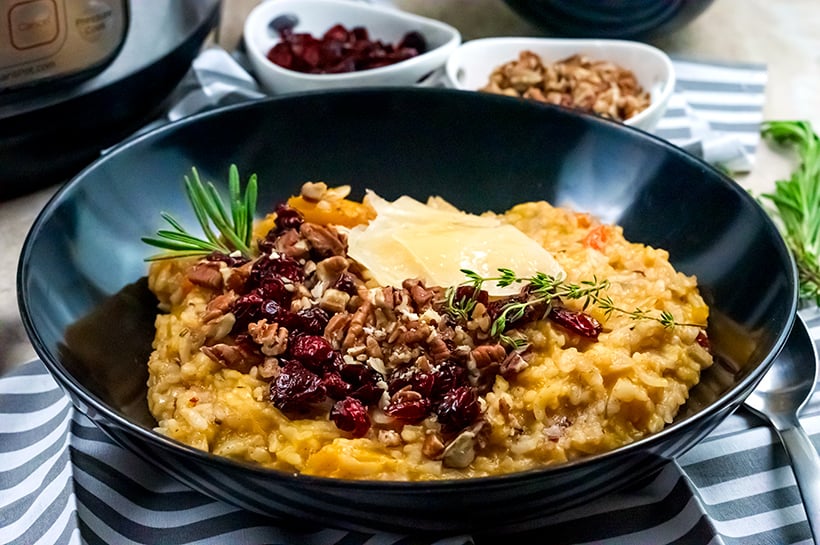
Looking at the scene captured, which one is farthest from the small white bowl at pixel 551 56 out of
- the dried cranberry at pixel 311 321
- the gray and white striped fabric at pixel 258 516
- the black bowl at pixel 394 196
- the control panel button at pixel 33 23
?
the gray and white striped fabric at pixel 258 516

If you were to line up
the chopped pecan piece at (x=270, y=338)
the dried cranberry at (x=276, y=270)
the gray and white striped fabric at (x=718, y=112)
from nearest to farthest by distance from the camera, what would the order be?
1. the chopped pecan piece at (x=270, y=338)
2. the dried cranberry at (x=276, y=270)
3. the gray and white striped fabric at (x=718, y=112)

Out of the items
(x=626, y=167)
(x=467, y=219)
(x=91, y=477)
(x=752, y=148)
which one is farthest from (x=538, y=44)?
(x=91, y=477)

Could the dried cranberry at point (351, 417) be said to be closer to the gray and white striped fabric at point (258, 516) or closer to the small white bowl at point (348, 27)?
the gray and white striped fabric at point (258, 516)

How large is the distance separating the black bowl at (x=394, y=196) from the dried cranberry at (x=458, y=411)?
15 cm

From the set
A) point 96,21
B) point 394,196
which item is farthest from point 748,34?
point 96,21

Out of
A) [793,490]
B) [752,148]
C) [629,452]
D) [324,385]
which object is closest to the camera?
[629,452]

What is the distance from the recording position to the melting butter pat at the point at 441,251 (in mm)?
1570

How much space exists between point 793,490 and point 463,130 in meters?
1.00

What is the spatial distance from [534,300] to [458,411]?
0.25 m

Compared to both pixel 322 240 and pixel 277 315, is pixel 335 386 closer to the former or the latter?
pixel 277 315

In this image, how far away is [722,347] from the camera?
1.56 metres

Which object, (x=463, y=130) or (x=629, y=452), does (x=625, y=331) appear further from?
(x=463, y=130)

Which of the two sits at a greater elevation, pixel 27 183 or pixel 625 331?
pixel 625 331

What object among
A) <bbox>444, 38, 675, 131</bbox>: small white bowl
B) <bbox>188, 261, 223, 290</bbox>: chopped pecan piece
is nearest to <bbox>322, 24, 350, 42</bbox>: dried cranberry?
<bbox>444, 38, 675, 131</bbox>: small white bowl
